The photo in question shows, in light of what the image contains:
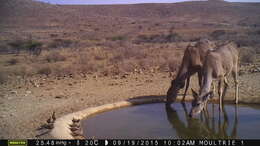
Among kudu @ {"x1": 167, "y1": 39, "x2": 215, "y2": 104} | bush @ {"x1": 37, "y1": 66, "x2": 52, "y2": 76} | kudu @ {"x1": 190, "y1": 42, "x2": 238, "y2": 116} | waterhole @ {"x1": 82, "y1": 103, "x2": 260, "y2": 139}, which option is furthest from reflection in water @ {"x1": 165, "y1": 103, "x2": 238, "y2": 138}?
bush @ {"x1": 37, "y1": 66, "x2": 52, "y2": 76}

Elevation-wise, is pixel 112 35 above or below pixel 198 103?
above

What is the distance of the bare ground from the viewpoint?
9.25 meters

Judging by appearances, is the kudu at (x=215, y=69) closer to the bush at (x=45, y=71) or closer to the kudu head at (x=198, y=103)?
the kudu head at (x=198, y=103)

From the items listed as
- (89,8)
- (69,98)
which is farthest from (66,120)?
(89,8)

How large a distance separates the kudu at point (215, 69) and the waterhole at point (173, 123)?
0.51 m

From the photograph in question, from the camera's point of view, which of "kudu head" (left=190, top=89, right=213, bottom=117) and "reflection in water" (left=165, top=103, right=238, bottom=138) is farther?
"kudu head" (left=190, top=89, right=213, bottom=117)

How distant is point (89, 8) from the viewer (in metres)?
109

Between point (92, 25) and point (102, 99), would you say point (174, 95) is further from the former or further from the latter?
point (92, 25)

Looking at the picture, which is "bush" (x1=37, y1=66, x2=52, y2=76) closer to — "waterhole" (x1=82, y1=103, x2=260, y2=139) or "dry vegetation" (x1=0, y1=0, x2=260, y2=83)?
"dry vegetation" (x1=0, y1=0, x2=260, y2=83)

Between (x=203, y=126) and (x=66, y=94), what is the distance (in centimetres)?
617

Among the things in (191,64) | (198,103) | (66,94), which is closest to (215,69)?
(198,103)

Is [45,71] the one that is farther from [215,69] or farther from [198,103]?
[198,103]

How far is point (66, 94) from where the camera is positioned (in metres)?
13.1

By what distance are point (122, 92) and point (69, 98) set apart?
2169mm
